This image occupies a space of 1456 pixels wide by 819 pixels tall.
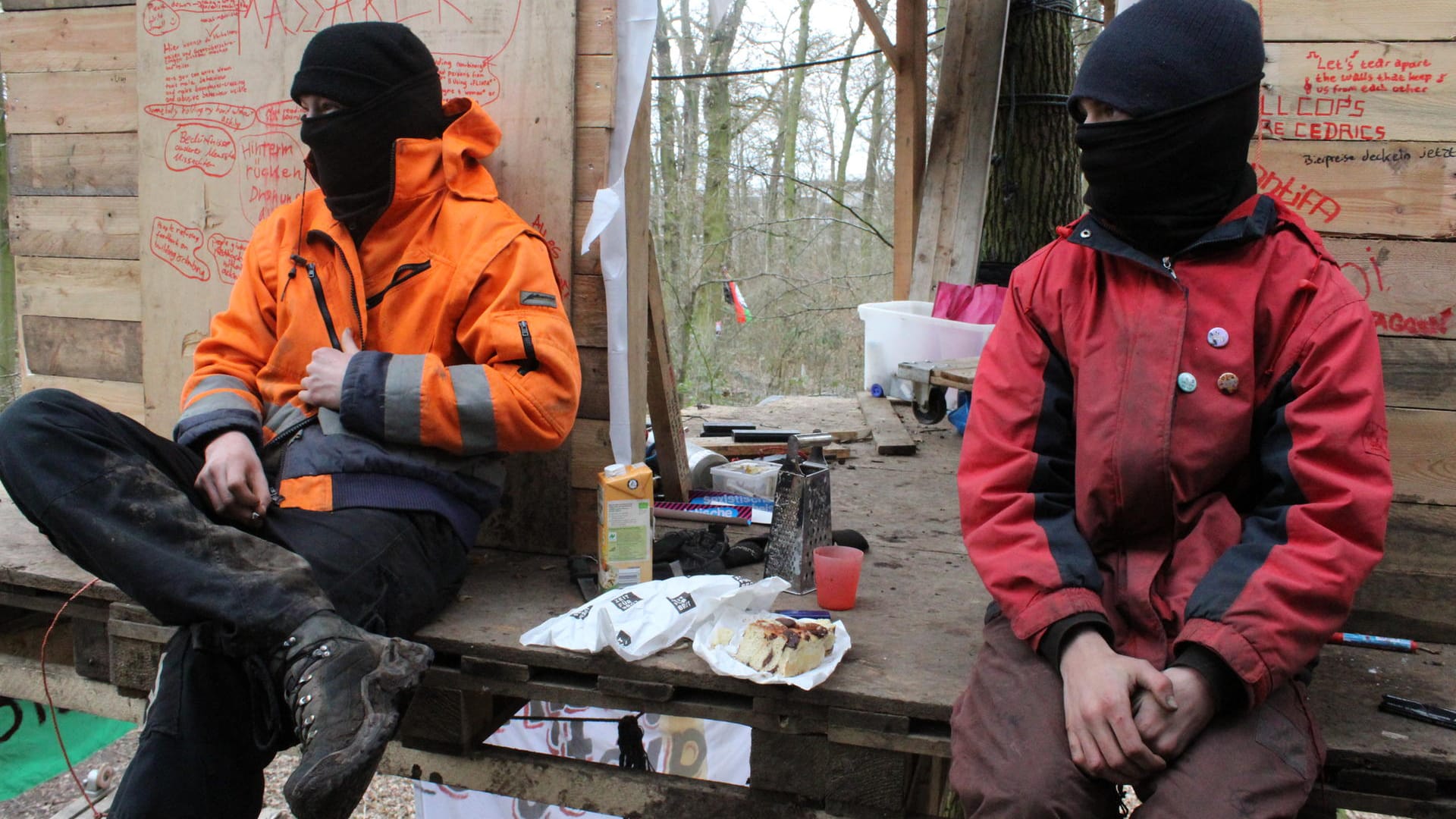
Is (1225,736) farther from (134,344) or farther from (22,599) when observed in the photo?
(134,344)

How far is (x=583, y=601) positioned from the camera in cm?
268

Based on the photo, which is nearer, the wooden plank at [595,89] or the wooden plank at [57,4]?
the wooden plank at [595,89]

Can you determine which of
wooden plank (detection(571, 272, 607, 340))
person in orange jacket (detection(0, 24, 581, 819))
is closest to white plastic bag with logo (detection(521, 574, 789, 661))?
person in orange jacket (detection(0, 24, 581, 819))

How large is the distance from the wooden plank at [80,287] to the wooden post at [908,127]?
438 centimetres

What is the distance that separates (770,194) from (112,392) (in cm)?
1139

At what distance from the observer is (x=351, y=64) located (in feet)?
8.09

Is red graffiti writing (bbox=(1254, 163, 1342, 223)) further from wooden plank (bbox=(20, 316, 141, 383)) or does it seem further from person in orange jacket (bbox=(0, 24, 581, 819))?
wooden plank (bbox=(20, 316, 141, 383))

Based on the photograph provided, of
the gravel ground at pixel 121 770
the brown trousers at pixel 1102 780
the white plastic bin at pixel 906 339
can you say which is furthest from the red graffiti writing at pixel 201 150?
the white plastic bin at pixel 906 339

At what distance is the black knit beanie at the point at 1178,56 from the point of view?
1.78 metres

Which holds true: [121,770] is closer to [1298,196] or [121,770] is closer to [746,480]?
[746,480]

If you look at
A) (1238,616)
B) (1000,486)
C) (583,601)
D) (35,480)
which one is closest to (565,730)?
(583,601)

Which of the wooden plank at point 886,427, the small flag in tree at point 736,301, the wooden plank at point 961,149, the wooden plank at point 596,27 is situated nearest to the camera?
the wooden plank at point 596,27

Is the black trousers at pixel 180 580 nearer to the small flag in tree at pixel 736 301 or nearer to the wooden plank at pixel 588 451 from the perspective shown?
the wooden plank at pixel 588 451

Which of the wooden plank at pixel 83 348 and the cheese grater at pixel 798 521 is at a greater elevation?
the wooden plank at pixel 83 348
